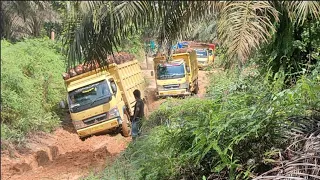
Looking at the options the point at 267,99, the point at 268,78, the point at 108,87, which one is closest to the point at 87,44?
the point at 267,99

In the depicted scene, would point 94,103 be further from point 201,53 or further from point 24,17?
point 201,53

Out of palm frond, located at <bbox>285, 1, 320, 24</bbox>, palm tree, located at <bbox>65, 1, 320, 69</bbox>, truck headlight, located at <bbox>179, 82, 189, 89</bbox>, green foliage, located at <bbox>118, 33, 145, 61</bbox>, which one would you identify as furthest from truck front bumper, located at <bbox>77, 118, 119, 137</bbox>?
palm frond, located at <bbox>285, 1, 320, 24</bbox>

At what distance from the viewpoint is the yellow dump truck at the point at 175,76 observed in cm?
1910

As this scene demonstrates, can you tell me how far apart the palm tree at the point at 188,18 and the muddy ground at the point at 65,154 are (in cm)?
140

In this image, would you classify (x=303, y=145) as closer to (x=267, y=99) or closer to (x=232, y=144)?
(x=232, y=144)

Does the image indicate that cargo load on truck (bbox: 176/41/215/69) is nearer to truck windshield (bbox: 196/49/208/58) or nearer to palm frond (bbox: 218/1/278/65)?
truck windshield (bbox: 196/49/208/58)

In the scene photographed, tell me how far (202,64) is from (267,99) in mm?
19201

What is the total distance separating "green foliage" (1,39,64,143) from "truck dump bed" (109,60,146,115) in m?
2.26

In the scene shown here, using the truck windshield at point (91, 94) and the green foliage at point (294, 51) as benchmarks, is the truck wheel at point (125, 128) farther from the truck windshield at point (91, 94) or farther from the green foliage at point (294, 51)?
the green foliage at point (294, 51)

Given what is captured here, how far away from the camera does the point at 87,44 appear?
230 inches

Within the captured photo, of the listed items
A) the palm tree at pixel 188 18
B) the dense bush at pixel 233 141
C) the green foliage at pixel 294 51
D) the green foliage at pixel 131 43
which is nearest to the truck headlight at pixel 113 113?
the green foliage at pixel 131 43

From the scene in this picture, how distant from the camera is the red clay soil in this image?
6573 millimetres

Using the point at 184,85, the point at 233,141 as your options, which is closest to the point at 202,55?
the point at 184,85

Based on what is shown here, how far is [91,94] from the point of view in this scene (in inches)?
502
